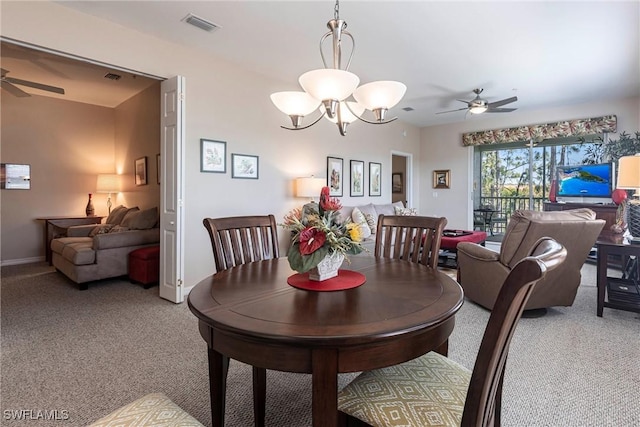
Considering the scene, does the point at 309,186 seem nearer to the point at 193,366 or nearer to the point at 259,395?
the point at 193,366

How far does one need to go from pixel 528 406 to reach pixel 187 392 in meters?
1.87

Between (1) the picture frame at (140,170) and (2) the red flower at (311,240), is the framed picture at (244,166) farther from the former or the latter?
(2) the red flower at (311,240)

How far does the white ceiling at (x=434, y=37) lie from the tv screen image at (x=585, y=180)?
1.25 metres

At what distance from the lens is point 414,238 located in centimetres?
212

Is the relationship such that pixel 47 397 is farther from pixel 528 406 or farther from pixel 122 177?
pixel 122 177

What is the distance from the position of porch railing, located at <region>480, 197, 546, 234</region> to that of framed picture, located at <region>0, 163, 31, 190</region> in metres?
8.75

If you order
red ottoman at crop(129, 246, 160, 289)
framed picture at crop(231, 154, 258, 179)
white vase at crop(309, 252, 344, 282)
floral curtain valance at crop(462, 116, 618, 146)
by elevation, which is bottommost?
red ottoman at crop(129, 246, 160, 289)

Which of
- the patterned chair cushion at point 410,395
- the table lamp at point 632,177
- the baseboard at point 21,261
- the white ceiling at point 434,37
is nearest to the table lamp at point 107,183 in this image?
the baseboard at point 21,261

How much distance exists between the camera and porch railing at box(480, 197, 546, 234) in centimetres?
701

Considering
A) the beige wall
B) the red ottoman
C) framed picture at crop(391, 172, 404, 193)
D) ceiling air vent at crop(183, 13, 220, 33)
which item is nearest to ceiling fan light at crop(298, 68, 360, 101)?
ceiling air vent at crop(183, 13, 220, 33)

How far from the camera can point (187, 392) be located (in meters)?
1.92

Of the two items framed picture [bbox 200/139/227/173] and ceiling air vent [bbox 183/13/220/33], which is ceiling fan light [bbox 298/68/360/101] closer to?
ceiling air vent [bbox 183/13/220/33]

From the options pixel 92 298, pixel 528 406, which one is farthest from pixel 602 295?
pixel 92 298

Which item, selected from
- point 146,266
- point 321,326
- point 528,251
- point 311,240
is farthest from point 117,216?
point 528,251
